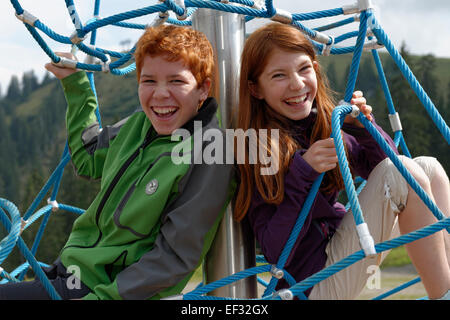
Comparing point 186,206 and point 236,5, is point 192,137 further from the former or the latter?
point 236,5

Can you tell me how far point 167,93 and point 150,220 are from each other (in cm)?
29

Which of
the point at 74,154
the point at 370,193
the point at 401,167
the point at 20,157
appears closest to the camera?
the point at 401,167

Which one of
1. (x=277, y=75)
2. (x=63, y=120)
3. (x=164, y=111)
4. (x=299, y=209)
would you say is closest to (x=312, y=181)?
(x=299, y=209)

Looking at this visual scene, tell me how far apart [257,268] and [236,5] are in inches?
23.3

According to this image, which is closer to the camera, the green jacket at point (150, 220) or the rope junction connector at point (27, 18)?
the green jacket at point (150, 220)

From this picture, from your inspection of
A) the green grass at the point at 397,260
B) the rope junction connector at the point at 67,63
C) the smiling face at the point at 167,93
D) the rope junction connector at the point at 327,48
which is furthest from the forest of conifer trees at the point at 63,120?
the green grass at the point at 397,260

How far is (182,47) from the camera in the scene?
3.99 feet

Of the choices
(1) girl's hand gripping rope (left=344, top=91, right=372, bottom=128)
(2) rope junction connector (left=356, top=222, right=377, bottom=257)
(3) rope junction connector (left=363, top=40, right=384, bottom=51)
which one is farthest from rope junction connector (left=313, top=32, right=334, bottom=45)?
(2) rope junction connector (left=356, top=222, right=377, bottom=257)

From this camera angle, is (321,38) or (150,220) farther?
(321,38)

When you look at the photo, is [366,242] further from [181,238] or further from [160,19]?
[160,19]

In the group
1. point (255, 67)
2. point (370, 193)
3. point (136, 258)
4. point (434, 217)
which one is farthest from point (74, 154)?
point (434, 217)

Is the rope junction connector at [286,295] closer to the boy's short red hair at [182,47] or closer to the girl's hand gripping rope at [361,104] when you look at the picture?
the girl's hand gripping rope at [361,104]

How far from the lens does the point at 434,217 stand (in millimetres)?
1140

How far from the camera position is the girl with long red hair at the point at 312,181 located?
114 cm
